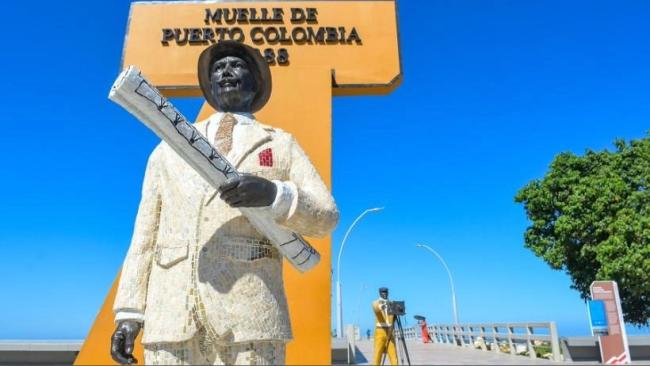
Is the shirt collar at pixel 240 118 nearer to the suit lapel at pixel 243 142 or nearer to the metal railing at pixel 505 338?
the suit lapel at pixel 243 142

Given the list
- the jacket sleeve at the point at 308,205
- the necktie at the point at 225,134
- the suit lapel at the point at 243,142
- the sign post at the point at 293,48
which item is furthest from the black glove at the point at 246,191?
the sign post at the point at 293,48

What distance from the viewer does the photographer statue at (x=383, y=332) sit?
325 inches

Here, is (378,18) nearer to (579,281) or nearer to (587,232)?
→ (587,232)

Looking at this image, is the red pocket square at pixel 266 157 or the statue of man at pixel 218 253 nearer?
the statue of man at pixel 218 253

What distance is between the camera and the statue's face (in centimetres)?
246

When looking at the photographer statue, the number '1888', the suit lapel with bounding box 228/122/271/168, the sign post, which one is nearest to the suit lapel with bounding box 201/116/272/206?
the suit lapel with bounding box 228/122/271/168

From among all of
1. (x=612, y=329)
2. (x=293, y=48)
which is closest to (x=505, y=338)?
(x=612, y=329)

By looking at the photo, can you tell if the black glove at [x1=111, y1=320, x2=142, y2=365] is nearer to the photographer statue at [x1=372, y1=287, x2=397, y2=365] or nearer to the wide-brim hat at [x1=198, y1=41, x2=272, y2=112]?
the wide-brim hat at [x1=198, y1=41, x2=272, y2=112]

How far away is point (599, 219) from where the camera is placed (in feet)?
44.0

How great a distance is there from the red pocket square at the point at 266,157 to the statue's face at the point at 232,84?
0.35m

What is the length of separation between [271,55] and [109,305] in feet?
10.4

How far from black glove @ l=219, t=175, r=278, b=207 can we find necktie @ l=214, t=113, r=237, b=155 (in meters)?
0.42

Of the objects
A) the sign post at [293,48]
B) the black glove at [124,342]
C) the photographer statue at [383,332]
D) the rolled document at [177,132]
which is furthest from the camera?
the photographer statue at [383,332]

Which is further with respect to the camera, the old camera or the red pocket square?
the old camera
